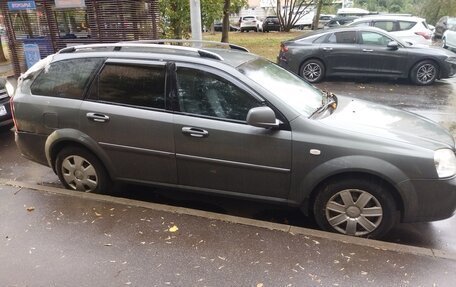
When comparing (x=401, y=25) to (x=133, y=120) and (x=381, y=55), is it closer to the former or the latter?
(x=381, y=55)

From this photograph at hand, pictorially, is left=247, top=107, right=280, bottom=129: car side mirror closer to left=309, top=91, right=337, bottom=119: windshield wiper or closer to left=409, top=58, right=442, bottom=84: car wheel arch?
left=309, top=91, right=337, bottom=119: windshield wiper

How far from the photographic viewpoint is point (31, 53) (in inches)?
405

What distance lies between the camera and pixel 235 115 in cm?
363

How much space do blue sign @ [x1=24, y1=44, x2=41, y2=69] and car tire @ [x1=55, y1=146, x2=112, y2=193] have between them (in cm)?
699

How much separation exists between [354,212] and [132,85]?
236 cm

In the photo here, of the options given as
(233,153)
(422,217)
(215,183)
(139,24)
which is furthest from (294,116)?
(139,24)

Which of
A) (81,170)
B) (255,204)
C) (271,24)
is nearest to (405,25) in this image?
(255,204)

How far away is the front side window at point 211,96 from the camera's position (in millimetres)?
3623

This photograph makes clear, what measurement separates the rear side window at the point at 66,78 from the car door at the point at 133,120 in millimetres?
136

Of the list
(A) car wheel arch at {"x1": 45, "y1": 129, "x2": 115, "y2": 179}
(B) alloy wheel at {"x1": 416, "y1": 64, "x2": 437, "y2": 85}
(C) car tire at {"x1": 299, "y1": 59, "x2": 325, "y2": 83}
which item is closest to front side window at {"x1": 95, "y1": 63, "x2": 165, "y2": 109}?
(A) car wheel arch at {"x1": 45, "y1": 129, "x2": 115, "y2": 179}

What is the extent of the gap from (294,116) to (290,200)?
751 mm

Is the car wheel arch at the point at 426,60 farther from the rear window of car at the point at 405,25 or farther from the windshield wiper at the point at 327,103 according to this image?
the windshield wiper at the point at 327,103

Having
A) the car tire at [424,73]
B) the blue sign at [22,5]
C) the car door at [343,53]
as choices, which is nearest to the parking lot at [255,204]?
the car tire at [424,73]

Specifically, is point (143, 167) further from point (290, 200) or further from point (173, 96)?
point (290, 200)
